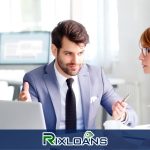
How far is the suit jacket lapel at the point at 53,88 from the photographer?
1.46 metres

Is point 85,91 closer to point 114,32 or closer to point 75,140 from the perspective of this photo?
point 75,140

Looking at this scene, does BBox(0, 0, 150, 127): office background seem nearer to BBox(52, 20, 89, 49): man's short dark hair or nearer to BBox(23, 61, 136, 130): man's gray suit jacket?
BBox(23, 61, 136, 130): man's gray suit jacket

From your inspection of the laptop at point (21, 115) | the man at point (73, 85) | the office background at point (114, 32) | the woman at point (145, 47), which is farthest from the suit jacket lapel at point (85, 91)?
the office background at point (114, 32)

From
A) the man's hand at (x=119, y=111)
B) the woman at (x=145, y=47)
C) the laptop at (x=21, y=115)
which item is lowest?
the man's hand at (x=119, y=111)

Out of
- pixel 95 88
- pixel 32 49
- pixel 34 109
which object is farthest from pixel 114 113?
pixel 32 49

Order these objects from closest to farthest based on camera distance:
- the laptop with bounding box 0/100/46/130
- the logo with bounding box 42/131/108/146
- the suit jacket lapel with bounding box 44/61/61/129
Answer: the laptop with bounding box 0/100/46/130
the logo with bounding box 42/131/108/146
the suit jacket lapel with bounding box 44/61/61/129

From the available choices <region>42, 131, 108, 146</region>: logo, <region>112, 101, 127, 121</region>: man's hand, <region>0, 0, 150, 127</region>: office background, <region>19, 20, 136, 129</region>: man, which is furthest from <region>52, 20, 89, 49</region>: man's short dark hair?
<region>0, 0, 150, 127</region>: office background

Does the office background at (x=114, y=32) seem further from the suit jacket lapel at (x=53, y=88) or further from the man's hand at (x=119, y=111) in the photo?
the man's hand at (x=119, y=111)

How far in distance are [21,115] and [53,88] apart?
592mm

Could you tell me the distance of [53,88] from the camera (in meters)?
1.51

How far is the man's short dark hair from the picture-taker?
4.64 ft

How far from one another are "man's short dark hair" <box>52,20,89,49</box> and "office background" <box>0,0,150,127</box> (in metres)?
1.52

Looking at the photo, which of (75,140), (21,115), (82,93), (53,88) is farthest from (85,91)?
(21,115)

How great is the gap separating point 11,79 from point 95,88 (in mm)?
1278
